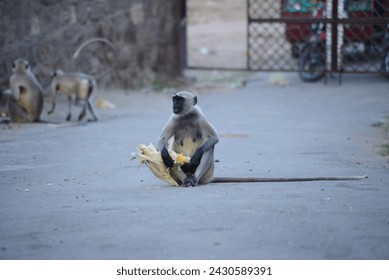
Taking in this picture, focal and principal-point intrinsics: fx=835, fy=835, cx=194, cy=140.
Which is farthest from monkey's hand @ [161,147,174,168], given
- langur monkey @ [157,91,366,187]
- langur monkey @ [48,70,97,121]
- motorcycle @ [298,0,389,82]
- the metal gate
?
motorcycle @ [298,0,389,82]

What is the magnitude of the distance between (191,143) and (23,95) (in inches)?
211

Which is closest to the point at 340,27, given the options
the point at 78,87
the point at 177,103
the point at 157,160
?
the point at 78,87

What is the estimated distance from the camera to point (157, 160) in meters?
7.44

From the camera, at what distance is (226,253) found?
486cm

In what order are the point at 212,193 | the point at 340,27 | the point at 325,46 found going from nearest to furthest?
the point at 212,193, the point at 325,46, the point at 340,27

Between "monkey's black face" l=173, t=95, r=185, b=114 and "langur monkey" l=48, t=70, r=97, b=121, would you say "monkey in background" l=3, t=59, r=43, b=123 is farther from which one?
"monkey's black face" l=173, t=95, r=185, b=114

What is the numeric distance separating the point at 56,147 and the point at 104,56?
4.84 meters

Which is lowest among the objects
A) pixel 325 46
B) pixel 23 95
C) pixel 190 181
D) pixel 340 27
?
pixel 190 181

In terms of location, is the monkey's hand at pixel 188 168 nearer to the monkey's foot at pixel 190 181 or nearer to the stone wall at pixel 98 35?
the monkey's foot at pixel 190 181

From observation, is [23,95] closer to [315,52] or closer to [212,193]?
[315,52]

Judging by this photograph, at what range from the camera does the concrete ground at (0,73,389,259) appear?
5.10 meters

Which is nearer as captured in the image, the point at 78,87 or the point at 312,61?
the point at 78,87

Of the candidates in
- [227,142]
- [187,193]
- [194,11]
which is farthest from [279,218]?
[194,11]

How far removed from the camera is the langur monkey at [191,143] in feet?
24.7
